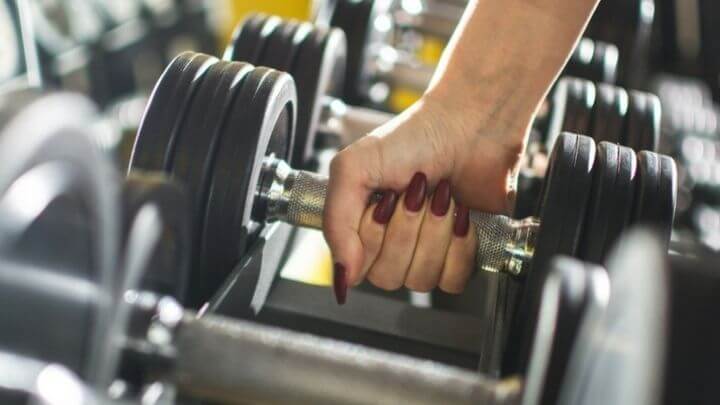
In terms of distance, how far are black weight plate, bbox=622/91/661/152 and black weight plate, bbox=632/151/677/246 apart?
0.32 m

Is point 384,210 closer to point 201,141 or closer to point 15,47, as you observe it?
point 201,141

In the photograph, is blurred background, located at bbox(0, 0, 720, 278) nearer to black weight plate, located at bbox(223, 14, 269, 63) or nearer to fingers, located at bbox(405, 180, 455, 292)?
black weight plate, located at bbox(223, 14, 269, 63)

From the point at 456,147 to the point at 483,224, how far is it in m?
0.11

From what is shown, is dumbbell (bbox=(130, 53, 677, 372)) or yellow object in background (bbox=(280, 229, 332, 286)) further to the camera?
yellow object in background (bbox=(280, 229, 332, 286))

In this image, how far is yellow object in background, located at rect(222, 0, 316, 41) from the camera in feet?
10.2

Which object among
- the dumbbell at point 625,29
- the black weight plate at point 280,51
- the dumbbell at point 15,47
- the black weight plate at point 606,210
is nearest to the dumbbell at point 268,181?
the black weight plate at point 606,210

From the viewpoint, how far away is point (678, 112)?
7.59 feet

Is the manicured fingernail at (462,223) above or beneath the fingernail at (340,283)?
above

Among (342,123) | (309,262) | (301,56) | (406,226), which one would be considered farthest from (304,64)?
(406,226)

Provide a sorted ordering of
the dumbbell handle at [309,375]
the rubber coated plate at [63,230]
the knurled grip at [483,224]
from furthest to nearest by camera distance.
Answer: the knurled grip at [483,224], the dumbbell handle at [309,375], the rubber coated plate at [63,230]

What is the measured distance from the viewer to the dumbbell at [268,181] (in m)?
0.80

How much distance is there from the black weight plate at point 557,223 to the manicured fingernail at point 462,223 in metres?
0.12

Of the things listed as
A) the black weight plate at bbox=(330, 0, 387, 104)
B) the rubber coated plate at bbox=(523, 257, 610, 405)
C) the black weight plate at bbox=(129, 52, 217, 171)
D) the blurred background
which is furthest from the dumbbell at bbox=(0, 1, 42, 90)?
the rubber coated plate at bbox=(523, 257, 610, 405)

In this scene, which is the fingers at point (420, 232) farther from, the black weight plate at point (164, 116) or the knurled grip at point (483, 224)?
the black weight plate at point (164, 116)
